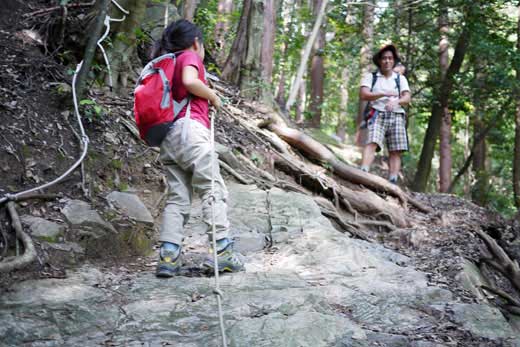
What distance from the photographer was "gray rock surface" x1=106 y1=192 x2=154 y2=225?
4.66m

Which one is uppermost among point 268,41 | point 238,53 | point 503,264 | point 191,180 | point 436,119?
point 268,41

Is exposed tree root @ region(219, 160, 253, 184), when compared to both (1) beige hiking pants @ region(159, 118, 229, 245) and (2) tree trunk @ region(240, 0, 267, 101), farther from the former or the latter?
(2) tree trunk @ region(240, 0, 267, 101)

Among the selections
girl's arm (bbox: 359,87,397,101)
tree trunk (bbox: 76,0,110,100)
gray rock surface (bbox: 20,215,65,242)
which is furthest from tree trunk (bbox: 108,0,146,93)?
girl's arm (bbox: 359,87,397,101)

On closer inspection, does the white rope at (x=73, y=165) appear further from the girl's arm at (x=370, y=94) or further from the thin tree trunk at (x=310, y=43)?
the thin tree trunk at (x=310, y=43)

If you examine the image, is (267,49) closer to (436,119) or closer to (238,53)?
(238,53)

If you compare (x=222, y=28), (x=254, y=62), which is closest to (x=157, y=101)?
(x=254, y=62)

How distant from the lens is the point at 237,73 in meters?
8.55

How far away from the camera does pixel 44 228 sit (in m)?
3.88

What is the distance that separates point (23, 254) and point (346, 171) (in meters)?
4.77

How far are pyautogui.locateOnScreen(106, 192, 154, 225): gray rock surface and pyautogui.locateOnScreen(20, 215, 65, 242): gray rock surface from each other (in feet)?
2.38

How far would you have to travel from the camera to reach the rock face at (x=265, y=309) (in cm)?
282

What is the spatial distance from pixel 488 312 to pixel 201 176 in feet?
7.17

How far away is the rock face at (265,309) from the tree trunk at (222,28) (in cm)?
701

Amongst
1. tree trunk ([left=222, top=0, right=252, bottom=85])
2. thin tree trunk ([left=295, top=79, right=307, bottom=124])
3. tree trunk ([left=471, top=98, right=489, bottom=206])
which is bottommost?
tree trunk ([left=471, top=98, right=489, bottom=206])
